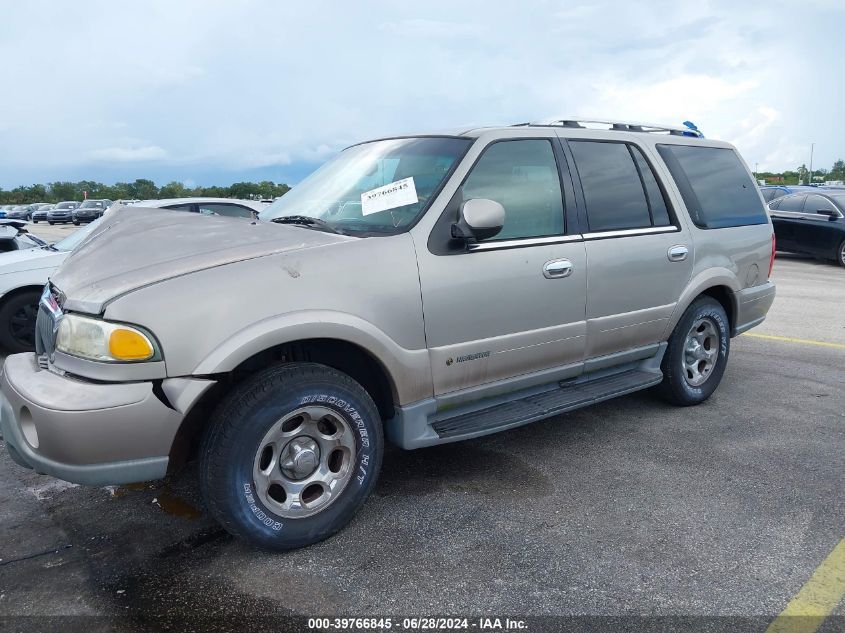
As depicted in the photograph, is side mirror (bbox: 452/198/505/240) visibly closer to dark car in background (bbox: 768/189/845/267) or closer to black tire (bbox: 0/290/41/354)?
black tire (bbox: 0/290/41/354)

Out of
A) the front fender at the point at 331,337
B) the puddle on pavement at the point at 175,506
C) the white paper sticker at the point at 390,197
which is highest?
the white paper sticker at the point at 390,197

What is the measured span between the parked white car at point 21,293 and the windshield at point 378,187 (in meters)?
3.62

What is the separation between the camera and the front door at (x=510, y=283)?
320 cm

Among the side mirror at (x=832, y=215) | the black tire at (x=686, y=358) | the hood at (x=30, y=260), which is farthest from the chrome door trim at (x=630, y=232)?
the side mirror at (x=832, y=215)

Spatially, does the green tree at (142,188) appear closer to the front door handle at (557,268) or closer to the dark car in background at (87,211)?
the dark car in background at (87,211)

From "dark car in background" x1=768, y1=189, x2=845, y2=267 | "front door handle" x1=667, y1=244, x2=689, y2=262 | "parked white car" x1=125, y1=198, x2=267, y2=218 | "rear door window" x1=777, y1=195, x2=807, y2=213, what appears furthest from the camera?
"rear door window" x1=777, y1=195, x2=807, y2=213

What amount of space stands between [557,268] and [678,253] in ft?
3.88

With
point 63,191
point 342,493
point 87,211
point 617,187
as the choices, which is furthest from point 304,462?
point 63,191

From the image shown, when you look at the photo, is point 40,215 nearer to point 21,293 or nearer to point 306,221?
point 21,293

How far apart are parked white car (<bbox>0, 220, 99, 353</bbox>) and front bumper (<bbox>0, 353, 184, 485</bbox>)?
443cm

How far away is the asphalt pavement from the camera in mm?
2527

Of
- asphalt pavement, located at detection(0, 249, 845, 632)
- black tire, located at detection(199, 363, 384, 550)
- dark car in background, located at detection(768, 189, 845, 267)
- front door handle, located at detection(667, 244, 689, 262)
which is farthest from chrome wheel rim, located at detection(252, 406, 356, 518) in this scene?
dark car in background, located at detection(768, 189, 845, 267)

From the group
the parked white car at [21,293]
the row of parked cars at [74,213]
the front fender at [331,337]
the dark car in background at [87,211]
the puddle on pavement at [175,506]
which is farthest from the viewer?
the row of parked cars at [74,213]

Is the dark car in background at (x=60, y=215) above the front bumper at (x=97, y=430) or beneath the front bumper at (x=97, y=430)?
above
